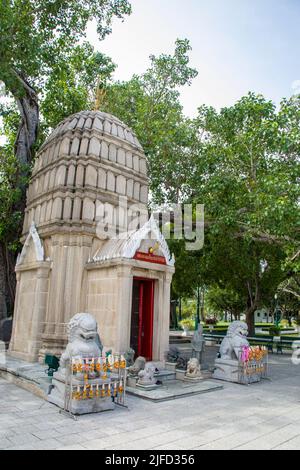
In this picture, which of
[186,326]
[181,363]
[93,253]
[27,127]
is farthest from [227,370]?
[186,326]

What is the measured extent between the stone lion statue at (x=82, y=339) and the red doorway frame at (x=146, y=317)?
408cm

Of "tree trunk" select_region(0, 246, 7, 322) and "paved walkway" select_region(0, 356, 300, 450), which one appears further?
"tree trunk" select_region(0, 246, 7, 322)

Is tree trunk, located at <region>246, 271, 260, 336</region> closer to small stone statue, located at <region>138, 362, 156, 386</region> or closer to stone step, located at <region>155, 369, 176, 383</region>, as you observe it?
stone step, located at <region>155, 369, 176, 383</region>

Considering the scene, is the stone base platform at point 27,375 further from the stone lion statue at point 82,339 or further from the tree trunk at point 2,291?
the tree trunk at point 2,291

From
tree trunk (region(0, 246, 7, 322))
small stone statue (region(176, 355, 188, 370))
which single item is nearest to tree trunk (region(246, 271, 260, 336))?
small stone statue (region(176, 355, 188, 370))

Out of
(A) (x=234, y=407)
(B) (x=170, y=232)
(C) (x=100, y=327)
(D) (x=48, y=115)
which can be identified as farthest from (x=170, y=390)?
(D) (x=48, y=115)

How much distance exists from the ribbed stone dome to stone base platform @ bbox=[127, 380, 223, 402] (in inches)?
249

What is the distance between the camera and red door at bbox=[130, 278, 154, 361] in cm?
1265

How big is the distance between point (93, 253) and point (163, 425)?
752cm

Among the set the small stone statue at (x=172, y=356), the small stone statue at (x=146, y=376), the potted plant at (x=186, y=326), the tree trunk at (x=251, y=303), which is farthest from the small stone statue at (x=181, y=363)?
the potted plant at (x=186, y=326)

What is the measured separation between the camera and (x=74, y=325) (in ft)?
28.8

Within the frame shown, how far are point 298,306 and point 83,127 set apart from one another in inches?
1664

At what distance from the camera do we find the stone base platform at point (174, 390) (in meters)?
9.33

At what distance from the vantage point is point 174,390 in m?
10.2
